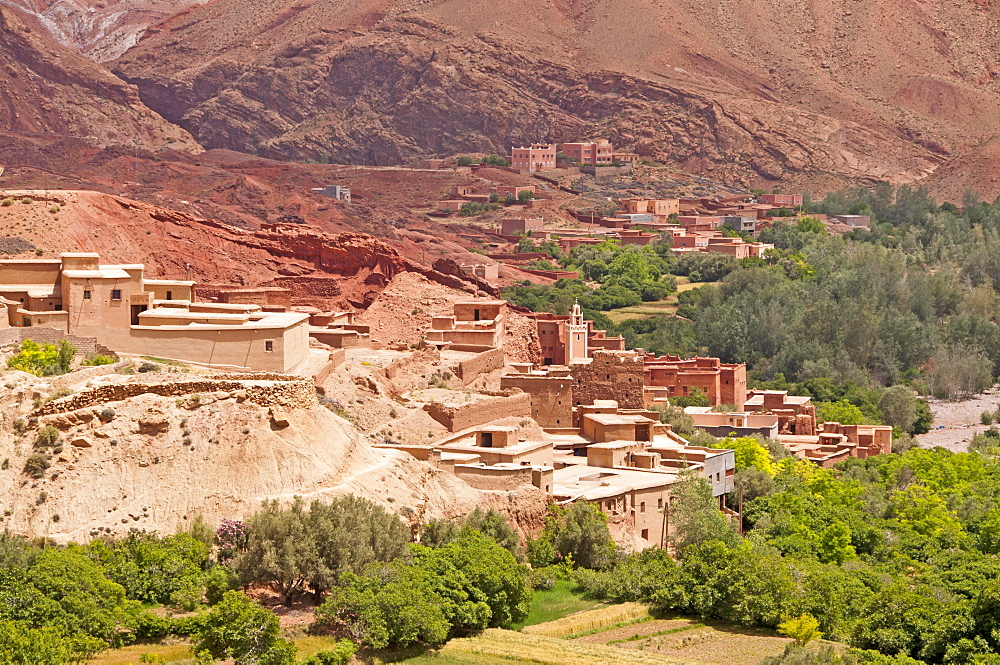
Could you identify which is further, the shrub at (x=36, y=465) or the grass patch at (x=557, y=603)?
the grass patch at (x=557, y=603)

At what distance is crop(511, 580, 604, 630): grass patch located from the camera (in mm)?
31562

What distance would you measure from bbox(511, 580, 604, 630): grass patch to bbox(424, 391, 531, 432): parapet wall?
292 inches

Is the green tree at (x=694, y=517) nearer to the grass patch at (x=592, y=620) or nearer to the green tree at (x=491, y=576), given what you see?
the grass patch at (x=592, y=620)

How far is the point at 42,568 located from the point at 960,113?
13957 cm

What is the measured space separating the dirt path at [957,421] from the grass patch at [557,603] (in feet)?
102

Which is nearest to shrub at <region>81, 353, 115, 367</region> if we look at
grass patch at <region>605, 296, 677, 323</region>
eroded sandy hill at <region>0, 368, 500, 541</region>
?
eroded sandy hill at <region>0, 368, 500, 541</region>

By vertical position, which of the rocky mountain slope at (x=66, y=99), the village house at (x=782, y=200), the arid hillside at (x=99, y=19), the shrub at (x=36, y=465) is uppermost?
the arid hillside at (x=99, y=19)

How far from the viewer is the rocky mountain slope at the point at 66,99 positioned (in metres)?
121

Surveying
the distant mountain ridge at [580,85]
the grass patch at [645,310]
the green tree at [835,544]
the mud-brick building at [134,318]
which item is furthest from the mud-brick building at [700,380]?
the distant mountain ridge at [580,85]

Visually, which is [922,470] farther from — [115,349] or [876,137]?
[876,137]

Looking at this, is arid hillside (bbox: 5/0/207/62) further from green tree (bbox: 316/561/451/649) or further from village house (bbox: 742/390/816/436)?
green tree (bbox: 316/561/451/649)

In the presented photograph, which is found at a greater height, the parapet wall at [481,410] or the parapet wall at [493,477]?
the parapet wall at [481,410]

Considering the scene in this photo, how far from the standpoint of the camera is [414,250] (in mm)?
76000

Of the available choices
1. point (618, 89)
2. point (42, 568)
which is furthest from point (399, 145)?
point (42, 568)
